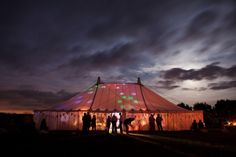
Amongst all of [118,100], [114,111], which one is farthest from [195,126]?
[118,100]

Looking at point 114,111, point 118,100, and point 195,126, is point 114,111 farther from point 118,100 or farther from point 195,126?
point 195,126

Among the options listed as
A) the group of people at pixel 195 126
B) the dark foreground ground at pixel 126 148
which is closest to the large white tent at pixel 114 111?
the group of people at pixel 195 126

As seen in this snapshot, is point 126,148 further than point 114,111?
No

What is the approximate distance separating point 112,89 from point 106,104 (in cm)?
257

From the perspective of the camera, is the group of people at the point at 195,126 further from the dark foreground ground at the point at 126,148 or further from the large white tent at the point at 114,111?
the dark foreground ground at the point at 126,148

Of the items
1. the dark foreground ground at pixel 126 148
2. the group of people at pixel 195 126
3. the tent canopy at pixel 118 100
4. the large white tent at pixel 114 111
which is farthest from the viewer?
the tent canopy at pixel 118 100

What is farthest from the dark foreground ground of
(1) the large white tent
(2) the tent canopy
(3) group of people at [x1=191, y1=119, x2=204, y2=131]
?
(2) the tent canopy

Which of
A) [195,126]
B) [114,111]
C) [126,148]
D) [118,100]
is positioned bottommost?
[195,126]

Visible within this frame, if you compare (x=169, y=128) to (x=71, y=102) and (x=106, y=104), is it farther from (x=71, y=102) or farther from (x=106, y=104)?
(x=71, y=102)

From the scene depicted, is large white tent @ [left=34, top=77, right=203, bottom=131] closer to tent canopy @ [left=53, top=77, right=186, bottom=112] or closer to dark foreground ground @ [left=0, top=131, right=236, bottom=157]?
tent canopy @ [left=53, top=77, right=186, bottom=112]

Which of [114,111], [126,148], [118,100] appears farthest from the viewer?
[118,100]

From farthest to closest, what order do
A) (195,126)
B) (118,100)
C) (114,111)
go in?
(118,100), (114,111), (195,126)

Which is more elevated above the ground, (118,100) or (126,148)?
(118,100)

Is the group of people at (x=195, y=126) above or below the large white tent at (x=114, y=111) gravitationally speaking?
below
